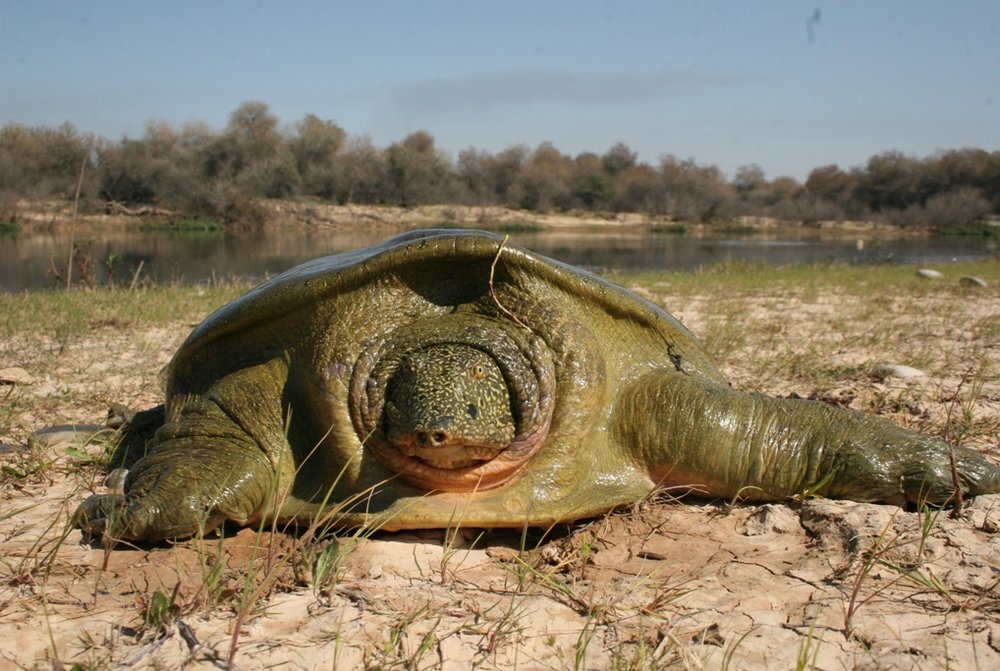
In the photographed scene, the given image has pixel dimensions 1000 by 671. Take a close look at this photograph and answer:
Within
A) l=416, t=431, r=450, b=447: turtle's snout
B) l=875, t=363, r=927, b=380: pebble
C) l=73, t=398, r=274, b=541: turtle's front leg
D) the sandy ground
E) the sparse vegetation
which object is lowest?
the sandy ground

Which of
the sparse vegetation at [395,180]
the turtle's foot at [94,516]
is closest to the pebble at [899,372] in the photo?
the turtle's foot at [94,516]

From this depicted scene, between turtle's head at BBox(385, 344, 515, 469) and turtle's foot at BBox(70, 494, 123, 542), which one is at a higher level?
turtle's head at BBox(385, 344, 515, 469)

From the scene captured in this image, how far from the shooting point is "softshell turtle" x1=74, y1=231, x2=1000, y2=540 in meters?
2.17

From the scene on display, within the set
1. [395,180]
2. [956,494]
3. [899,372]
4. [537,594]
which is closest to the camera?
[537,594]

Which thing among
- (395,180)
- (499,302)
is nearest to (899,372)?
(499,302)

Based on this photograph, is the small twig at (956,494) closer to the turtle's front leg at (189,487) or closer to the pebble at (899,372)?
the pebble at (899,372)

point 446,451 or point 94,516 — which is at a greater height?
point 446,451

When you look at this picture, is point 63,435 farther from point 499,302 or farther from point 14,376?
Answer: point 499,302

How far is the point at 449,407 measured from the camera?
2029 mm

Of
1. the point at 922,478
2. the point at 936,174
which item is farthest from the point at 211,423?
the point at 936,174

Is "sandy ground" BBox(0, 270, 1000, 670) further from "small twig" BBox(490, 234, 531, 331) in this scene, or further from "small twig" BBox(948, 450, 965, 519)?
"small twig" BBox(490, 234, 531, 331)

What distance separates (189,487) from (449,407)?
2.50 ft

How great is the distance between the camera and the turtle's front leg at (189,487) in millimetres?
2080

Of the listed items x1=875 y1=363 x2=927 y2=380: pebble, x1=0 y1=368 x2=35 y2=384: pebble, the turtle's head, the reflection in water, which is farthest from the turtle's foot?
the reflection in water
